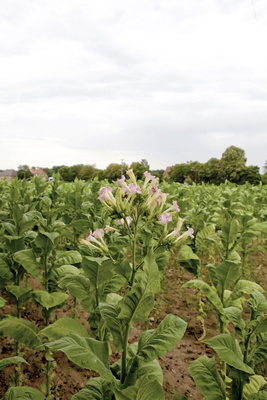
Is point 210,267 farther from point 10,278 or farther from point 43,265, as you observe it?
point 10,278

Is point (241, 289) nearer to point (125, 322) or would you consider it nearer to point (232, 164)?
point (125, 322)

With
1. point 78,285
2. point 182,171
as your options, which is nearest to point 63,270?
point 78,285

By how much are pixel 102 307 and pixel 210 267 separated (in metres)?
2.04

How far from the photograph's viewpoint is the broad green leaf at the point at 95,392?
1407mm

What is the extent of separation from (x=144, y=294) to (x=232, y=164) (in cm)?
6494

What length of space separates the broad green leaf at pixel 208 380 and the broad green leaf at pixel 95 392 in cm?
62

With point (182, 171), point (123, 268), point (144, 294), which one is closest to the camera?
point (144, 294)

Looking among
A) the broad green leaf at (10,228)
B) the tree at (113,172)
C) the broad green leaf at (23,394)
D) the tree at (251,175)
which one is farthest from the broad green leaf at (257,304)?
the tree at (113,172)

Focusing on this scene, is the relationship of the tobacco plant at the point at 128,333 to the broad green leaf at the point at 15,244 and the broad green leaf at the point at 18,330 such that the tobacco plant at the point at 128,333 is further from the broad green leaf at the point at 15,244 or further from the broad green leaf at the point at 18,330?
the broad green leaf at the point at 15,244

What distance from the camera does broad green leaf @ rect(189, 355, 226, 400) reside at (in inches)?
68.0

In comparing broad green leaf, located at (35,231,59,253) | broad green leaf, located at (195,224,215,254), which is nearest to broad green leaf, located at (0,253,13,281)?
broad green leaf, located at (35,231,59,253)

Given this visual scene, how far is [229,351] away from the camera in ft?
5.77

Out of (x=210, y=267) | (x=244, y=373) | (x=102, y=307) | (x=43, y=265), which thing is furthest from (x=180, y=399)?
(x=102, y=307)

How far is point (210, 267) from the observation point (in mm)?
3188
